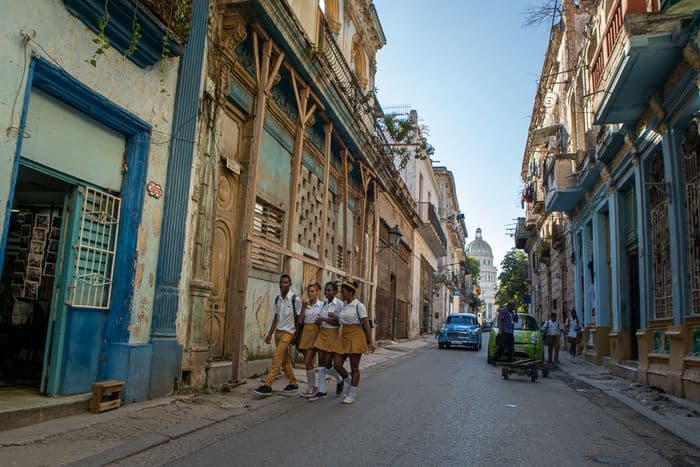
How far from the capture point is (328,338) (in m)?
8.75

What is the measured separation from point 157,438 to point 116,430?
0.52m

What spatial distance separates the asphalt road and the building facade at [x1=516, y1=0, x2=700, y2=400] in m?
2.82

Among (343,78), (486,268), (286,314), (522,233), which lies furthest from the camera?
(486,268)

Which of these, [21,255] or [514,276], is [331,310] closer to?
[21,255]

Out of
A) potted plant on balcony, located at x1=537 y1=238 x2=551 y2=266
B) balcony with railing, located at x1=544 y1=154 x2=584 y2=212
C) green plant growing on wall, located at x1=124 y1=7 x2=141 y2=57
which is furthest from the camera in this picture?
potted plant on balcony, located at x1=537 y1=238 x2=551 y2=266

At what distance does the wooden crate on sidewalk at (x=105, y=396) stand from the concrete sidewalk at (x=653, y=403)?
6.37m

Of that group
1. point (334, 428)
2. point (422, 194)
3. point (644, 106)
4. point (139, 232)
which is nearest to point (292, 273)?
point (139, 232)

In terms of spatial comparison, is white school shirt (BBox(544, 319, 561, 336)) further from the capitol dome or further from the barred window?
the capitol dome

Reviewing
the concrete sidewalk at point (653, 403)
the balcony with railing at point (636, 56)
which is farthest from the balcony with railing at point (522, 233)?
the balcony with railing at point (636, 56)

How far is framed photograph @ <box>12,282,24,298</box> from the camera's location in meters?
7.33

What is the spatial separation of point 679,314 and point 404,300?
20227mm

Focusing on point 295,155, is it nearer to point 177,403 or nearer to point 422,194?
point 177,403

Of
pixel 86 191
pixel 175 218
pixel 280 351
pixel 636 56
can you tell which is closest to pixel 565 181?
pixel 636 56

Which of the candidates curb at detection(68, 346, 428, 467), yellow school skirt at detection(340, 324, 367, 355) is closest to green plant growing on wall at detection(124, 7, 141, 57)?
curb at detection(68, 346, 428, 467)
